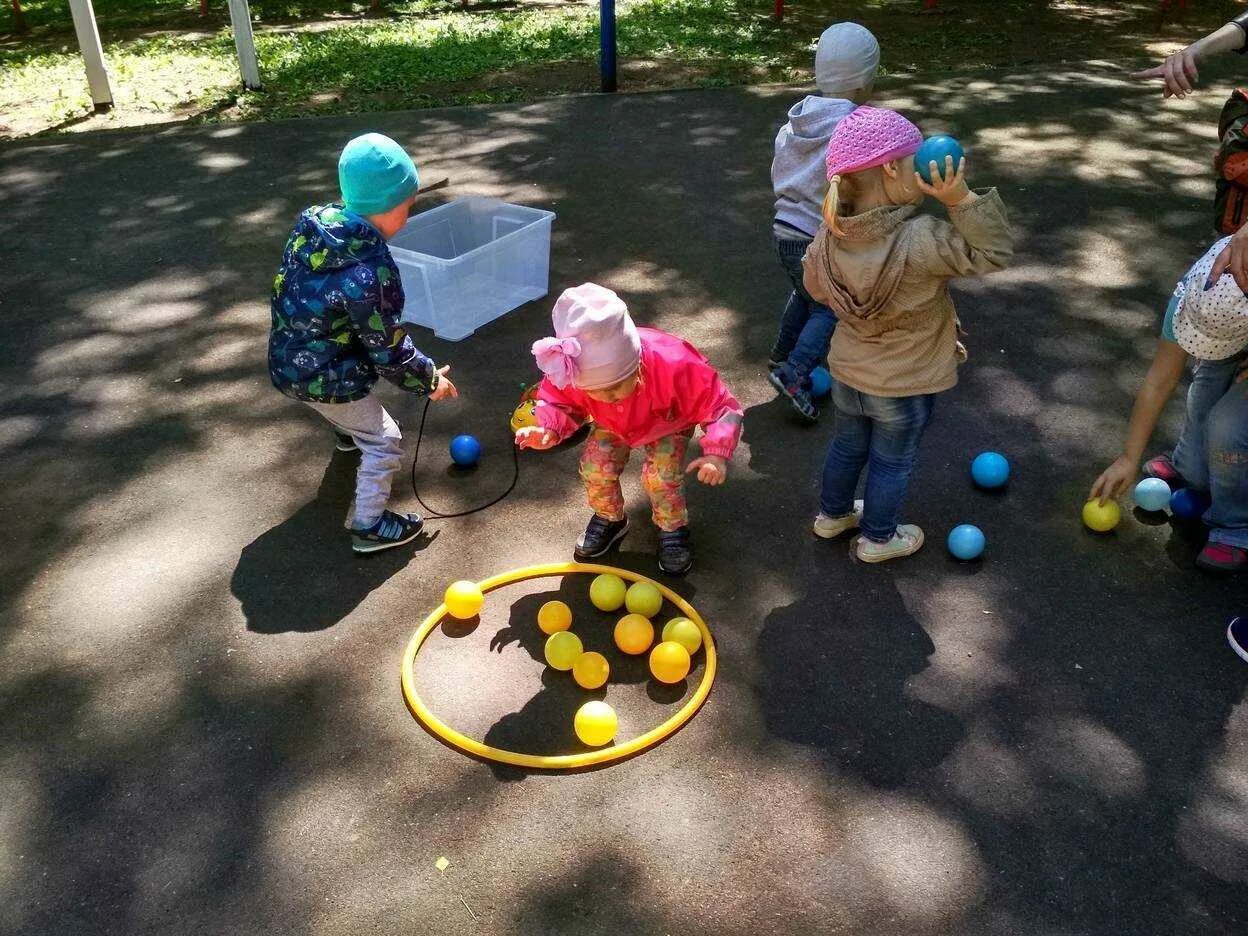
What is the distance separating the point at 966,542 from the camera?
3.57 metres

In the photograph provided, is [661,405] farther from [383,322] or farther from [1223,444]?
[1223,444]

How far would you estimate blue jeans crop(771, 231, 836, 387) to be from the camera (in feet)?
14.2

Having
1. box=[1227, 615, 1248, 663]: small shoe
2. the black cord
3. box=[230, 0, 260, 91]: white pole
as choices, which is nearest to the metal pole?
box=[230, 0, 260, 91]: white pole

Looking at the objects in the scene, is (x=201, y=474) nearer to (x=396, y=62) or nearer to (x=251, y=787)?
(x=251, y=787)

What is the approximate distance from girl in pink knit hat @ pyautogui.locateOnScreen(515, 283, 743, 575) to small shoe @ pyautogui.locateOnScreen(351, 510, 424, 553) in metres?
0.63

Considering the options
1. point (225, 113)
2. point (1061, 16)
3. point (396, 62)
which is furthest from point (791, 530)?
point (1061, 16)

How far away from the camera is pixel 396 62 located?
395 inches

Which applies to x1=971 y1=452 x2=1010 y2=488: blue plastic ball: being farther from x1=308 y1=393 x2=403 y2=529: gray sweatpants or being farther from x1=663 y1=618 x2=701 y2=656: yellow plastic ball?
x1=308 y1=393 x2=403 y2=529: gray sweatpants

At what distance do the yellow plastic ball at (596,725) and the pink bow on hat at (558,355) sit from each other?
3.19 feet

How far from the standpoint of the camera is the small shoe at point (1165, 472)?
3.94 m

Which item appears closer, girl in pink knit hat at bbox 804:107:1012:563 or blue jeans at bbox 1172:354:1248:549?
girl in pink knit hat at bbox 804:107:1012:563

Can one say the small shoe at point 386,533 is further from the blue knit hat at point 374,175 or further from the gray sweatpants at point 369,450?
the blue knit hat at point 374,175

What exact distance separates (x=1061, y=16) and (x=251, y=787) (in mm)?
11826

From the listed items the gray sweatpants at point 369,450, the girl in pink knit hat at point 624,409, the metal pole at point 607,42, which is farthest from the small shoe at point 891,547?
the metal pole at point 607,42
